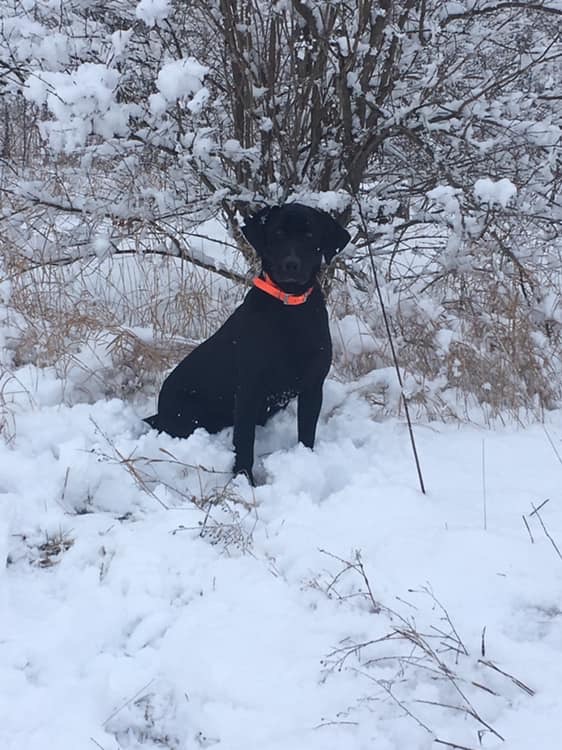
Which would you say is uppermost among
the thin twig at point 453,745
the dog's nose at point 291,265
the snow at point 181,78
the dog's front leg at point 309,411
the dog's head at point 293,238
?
the snow at point 181,78

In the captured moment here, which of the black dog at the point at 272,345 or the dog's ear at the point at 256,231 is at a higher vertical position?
the dog's ear at the point at 256,231

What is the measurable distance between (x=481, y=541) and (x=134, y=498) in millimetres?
1251

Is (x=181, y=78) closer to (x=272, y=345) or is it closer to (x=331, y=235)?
(x=331, y=235)

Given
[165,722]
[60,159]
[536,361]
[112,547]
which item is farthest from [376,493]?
[60,159]

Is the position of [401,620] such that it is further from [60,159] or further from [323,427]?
[60,159]

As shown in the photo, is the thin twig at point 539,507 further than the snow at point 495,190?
No

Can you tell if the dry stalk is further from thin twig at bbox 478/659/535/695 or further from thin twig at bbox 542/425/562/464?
thin twig at bbox 542/425/562/464

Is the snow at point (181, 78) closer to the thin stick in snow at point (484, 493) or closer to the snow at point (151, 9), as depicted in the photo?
the snow at point (151, 9)

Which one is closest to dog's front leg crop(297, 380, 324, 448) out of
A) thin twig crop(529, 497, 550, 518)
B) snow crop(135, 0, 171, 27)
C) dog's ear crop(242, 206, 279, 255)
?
dog's ear crop(242, 206, 279, 255)

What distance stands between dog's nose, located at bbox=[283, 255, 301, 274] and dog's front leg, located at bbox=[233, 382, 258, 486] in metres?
0.51

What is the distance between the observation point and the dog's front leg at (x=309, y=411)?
10.5ft

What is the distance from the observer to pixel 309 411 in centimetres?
322

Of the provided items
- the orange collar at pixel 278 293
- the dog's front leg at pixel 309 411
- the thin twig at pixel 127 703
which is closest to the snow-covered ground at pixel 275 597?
the thin twig at pixel 127 703

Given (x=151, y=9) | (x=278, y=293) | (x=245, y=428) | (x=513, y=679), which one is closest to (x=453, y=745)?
(x=513, y=679)
